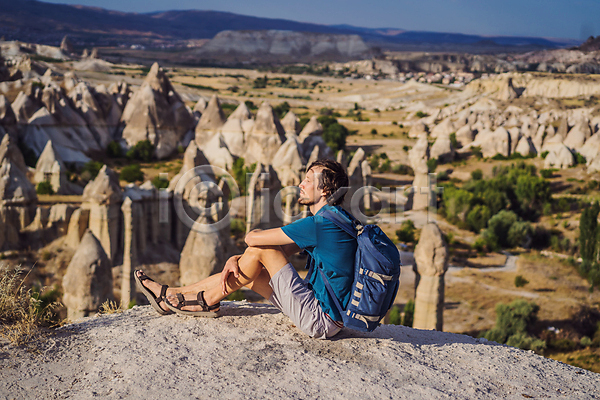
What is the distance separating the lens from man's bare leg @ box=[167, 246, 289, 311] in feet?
12.1

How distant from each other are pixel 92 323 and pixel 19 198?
7.93 m

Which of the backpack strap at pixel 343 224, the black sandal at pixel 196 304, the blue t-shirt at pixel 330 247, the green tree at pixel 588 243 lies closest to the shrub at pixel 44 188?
the black sandal at pixel 196 304

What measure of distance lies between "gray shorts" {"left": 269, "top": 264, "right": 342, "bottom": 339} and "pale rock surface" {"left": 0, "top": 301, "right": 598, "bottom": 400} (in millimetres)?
128

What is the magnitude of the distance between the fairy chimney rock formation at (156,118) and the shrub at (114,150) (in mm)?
767

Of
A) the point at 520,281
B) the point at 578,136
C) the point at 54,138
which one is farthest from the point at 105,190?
the point at 578,136

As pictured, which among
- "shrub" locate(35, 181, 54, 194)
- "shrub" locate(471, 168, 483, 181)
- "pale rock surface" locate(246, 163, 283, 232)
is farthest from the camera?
"shrub" locate(471, 168, 483, 181)

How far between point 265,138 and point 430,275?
15.6 meters

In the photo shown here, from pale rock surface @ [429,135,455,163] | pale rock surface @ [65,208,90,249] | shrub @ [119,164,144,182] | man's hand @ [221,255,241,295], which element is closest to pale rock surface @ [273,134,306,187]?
shrub @ [119,164,144,182]

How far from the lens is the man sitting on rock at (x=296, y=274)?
3.43m

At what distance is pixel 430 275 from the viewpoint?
782 centimetres

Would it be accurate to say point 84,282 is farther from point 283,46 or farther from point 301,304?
point 283,46

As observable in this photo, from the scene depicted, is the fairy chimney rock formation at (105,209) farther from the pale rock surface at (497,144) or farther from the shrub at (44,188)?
the pale rock surface at (497,144)

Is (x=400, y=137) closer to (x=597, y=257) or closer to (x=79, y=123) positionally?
(x=79, y=123)

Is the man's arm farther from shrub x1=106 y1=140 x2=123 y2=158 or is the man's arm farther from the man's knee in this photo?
shrub x1=106 y1=140 x2=123 y2=158
